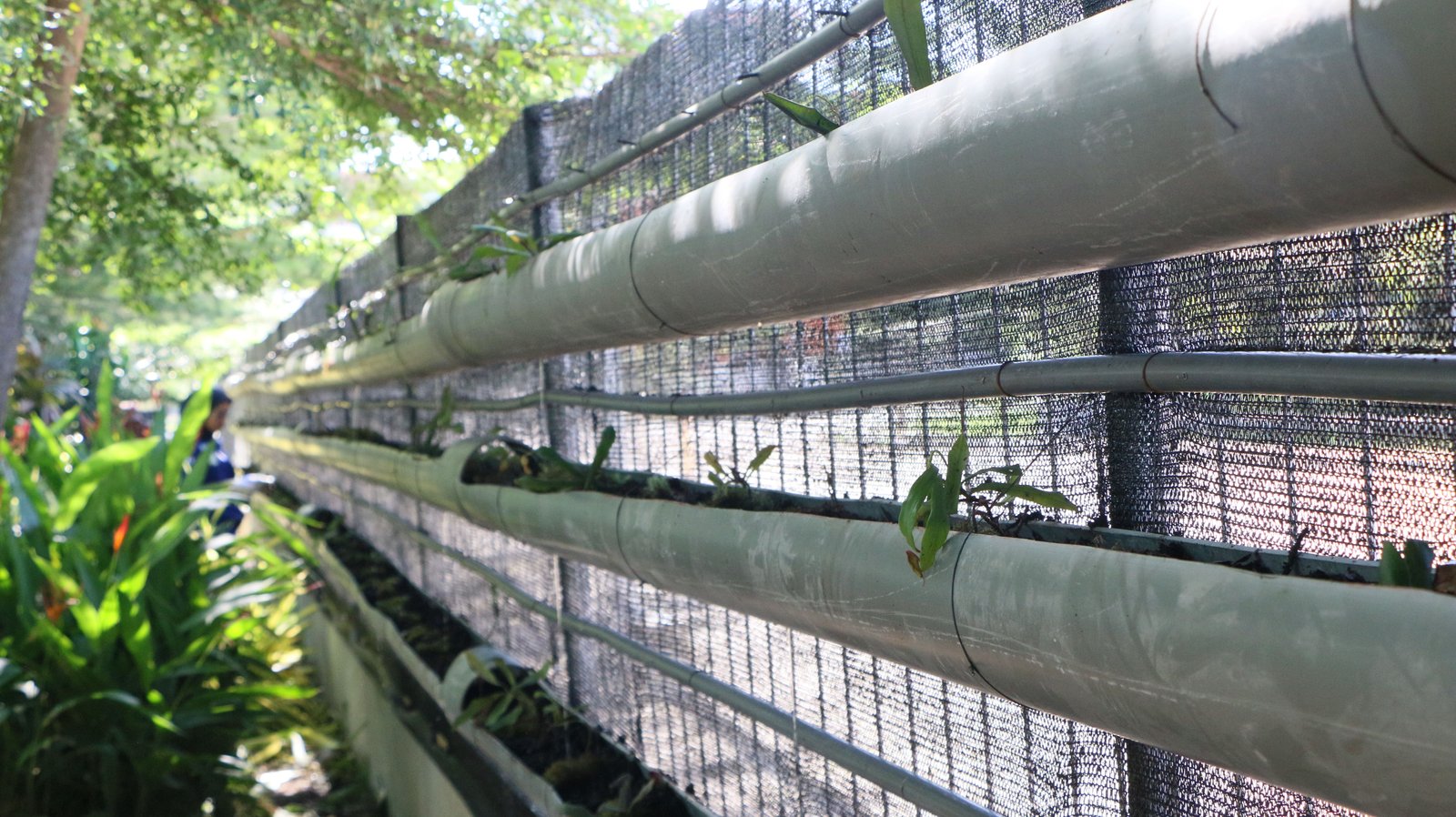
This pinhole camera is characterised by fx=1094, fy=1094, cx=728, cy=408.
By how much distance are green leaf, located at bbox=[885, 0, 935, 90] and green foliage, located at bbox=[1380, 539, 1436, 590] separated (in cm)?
67

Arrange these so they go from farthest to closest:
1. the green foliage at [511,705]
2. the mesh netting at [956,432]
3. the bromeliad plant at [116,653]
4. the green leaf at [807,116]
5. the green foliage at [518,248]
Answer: the bromeliad plant at [116,653]
the green foliage at [511,705]
the green foliage at [518,248]
the green leaf at [807,116]
the mesh netting at [956,432]

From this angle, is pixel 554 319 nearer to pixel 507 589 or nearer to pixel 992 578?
pixel 992 578

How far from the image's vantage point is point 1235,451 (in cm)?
111

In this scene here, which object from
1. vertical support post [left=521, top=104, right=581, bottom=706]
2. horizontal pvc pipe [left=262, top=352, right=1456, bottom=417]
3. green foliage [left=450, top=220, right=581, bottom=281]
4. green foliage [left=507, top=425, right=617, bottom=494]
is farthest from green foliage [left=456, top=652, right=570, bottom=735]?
horizontal pvc pipe [left=262, top=352, right=1456, bottom=417]

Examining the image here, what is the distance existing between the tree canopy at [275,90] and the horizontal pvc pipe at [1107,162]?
341 cm

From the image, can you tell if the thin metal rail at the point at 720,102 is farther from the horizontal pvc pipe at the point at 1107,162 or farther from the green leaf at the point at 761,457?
the green leaf at the point at 761,457

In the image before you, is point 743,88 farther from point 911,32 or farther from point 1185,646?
point 1185,646

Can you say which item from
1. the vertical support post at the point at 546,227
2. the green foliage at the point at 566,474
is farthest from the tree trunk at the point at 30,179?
the green foliage at the point at 566,474

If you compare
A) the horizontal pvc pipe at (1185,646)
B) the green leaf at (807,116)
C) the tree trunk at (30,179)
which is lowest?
the horizontal pvc pipe at (1185,646)

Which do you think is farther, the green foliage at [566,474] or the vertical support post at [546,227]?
the vertical support post at [546,227]

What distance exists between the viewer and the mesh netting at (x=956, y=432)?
993 millimetres

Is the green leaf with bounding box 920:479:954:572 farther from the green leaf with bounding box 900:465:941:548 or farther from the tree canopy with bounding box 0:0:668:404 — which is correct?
the tree canopy with bounding box 0:0:668:404

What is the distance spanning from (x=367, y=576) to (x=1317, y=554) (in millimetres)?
4941

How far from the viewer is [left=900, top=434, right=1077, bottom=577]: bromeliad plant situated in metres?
1.13
